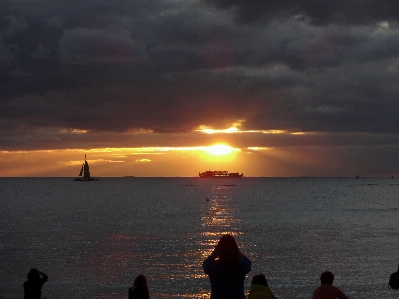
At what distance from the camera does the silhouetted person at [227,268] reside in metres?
9.03

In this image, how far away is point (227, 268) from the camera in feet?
30.5

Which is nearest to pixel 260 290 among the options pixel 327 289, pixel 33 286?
pixel 327 289

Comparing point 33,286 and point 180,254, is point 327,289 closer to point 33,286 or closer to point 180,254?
point 33,286

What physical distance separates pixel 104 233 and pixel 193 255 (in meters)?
23.6

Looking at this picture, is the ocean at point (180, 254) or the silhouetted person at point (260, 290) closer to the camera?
the silhouetted person at point (260, 290)

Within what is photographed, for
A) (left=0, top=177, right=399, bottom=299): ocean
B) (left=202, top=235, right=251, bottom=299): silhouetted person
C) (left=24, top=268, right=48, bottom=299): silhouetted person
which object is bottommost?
(left=0, top=177, right=399, bottom=299): ocean

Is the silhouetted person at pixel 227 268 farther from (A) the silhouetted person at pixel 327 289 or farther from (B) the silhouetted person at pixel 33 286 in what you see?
(B) the silhouetted person at pixel 33 286

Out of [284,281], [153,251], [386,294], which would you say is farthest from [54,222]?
[386,294]

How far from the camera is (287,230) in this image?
234 feet

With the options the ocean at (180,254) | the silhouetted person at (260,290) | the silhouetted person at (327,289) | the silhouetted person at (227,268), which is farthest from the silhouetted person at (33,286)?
the ocean at (180,254)

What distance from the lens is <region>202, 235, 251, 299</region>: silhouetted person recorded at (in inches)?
355

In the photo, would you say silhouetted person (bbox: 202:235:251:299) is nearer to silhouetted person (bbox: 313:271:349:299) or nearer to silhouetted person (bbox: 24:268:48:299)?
silhouetted person (bbox: 313:271:349:299)

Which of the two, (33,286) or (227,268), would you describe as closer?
(227,268)

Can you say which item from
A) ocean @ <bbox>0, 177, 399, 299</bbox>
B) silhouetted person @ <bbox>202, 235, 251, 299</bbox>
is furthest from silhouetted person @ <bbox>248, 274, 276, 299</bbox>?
ocean @ <bbox>0, 177, 399, 299</bbox>
